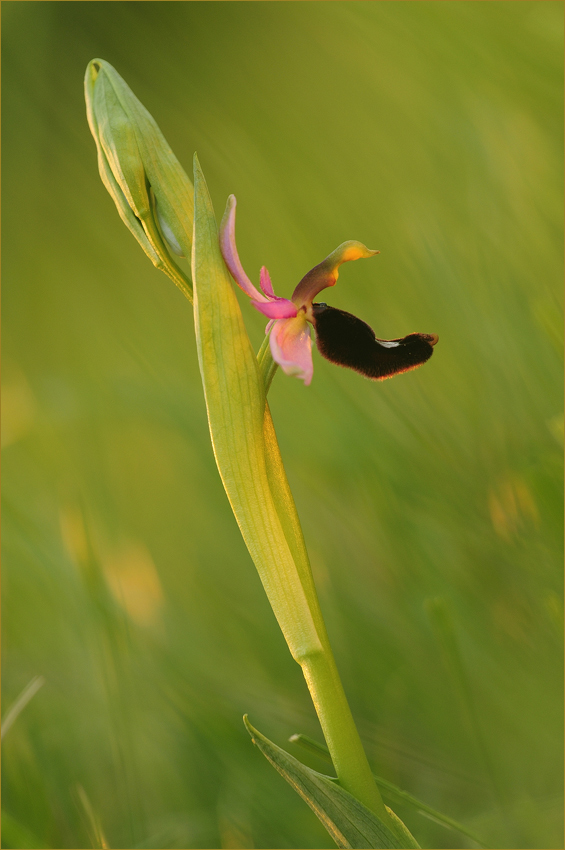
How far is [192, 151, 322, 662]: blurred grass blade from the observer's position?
391 mm

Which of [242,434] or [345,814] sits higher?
[242,434]

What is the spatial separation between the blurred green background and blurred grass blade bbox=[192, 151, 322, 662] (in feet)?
0.46

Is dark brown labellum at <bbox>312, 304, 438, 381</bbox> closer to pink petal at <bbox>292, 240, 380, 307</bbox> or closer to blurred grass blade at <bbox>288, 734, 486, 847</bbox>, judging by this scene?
pink petal at <bbox>292, 240, 380, 307</bbox>

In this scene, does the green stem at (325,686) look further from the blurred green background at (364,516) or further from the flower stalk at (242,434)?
the blurred green background at (364,516)

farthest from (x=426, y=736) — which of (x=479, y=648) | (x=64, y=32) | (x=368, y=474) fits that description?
(x=64, y=32)

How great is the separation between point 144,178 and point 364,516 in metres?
0.61

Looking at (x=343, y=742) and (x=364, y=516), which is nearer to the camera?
(x=343, y=742)

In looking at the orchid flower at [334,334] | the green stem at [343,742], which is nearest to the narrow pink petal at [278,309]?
the orchid flower at [334,334]

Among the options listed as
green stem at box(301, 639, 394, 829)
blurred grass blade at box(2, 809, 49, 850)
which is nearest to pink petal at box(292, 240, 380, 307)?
green stem at box(301, 639, 394, 829)

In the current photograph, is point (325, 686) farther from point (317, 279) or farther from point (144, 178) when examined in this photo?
point (144, 178)

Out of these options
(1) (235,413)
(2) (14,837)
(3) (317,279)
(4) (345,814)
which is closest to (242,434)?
(1) (235,413)

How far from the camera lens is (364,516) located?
2.97ft

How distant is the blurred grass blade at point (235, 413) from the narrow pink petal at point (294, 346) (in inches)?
1.0

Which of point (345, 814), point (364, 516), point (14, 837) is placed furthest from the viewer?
point (364, 516)
